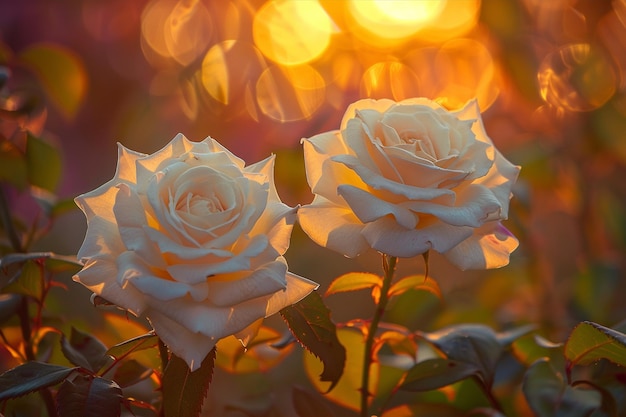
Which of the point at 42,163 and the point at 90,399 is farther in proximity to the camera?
the point at 42,163

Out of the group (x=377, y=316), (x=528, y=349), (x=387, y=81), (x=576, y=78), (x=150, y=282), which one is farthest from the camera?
(x=387, y=81)

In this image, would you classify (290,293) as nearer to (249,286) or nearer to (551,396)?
(249,286)

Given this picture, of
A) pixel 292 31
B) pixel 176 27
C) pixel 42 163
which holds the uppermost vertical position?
pixel 42 163

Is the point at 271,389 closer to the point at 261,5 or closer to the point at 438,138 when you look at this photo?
the point at 438,138

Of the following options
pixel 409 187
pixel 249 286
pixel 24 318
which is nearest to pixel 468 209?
pixel 409 187

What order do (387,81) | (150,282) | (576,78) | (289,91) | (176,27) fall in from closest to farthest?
(150,282) < (576,78) < (387,81) < (289,91) < (176,27)

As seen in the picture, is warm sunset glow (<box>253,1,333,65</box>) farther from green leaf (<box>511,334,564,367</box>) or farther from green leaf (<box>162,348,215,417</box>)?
green leaf (<box>162,348,215,417</box>)

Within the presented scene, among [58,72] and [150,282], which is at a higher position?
[150,282]

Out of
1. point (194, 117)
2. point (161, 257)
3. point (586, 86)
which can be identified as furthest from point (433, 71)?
point (161, 257)
